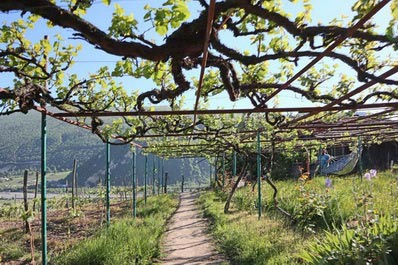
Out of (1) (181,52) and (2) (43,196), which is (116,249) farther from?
(1) (181,52)

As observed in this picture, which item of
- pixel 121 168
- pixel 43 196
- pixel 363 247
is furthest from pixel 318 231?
pixel 121 168

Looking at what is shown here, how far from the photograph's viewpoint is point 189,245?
7559 mm

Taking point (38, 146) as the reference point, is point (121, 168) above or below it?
below

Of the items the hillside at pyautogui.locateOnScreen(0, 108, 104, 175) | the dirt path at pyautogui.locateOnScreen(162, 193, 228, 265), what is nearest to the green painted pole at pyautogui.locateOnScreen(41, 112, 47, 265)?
the dirt path at pyautogui.locateOnScreen(162, 193, 228, 265)

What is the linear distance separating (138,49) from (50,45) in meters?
1.84

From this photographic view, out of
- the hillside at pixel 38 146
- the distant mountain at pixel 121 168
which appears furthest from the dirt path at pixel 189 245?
the hillside at pixel 38 146

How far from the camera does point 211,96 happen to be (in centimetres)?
597

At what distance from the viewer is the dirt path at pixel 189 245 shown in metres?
6.40

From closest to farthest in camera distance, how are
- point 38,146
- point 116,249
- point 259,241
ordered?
point 116,249 < point 259,241 < point 38,146

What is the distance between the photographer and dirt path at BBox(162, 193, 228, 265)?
6404mm

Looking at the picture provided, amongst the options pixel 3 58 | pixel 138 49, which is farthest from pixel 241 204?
pixel 138 49

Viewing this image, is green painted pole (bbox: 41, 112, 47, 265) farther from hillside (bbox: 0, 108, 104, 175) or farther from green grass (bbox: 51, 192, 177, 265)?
hillside (bbox: 0, 108, 104, 175)

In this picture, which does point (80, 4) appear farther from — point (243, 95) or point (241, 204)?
point (241, 204)

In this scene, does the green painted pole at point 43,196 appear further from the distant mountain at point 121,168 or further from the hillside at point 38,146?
the hillside at point 38,146
